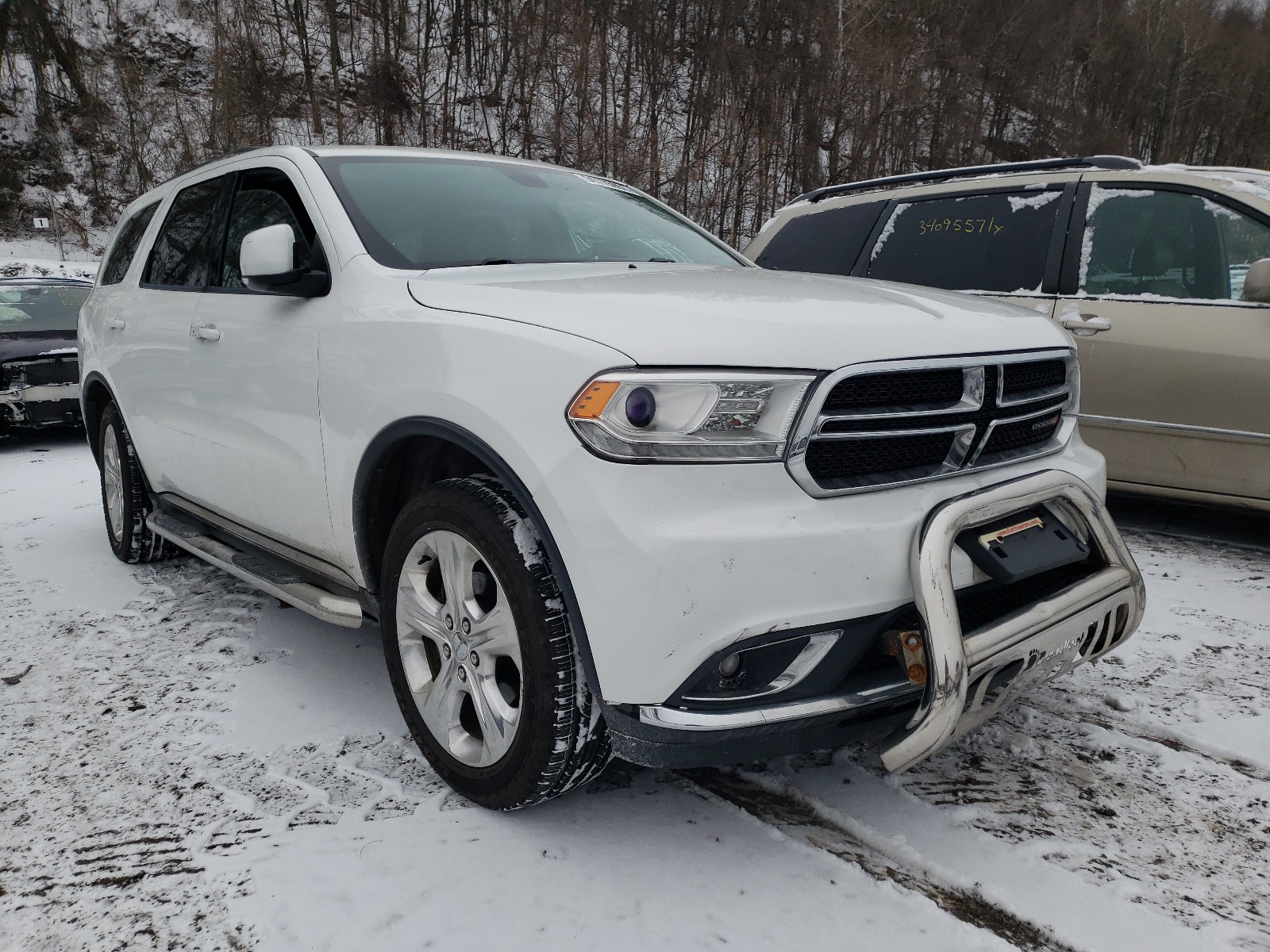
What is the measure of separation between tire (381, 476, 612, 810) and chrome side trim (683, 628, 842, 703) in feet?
1.18

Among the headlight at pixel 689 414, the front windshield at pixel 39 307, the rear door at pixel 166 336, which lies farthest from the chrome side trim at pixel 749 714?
the front windshield at pixel 39 307

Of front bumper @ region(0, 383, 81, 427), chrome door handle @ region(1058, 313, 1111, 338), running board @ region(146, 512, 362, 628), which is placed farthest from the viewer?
front bumper @ region(0, 383, 81, 427)

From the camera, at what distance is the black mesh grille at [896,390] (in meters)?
1.89

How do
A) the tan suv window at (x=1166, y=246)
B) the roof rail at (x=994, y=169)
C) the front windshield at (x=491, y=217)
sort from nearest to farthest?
1. the front windshield at (x=491, y=217)
2. the tan suv window at (x=1166, y=246)
3. the roof rail at (x=994, y=169)

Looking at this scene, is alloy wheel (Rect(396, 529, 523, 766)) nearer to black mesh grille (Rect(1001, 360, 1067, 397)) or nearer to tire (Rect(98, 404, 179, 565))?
black mesh grille (Rect(1001, 360, 1067, 397))

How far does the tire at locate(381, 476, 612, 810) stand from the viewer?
1.97m

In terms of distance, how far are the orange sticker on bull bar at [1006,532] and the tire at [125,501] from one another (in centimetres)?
371

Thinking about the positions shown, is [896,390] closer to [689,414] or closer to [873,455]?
[873,455]

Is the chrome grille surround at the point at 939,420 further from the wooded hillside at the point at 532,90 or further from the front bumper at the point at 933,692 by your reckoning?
the wooded hillside at the point at 532,90

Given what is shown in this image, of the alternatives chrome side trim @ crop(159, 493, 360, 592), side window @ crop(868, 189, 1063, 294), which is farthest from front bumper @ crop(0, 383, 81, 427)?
side window @ crop(868, 189, 1063, 294)

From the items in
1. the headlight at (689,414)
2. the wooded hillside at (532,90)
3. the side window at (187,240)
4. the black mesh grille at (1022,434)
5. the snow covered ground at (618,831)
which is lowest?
the snow covered ground at (618,831)

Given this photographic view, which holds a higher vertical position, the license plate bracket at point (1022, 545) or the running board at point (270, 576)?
the license plate bracket at point (1022, 545)

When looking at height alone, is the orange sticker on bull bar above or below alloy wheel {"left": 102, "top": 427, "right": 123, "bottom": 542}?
above

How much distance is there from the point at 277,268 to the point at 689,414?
1.39 meters
